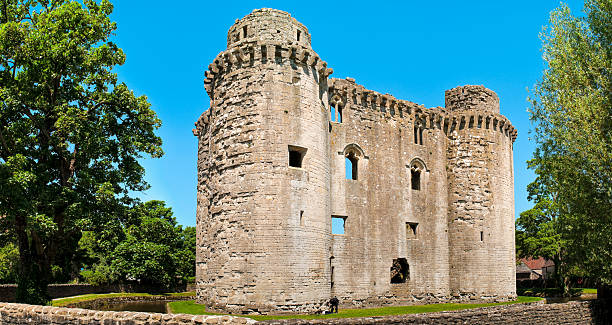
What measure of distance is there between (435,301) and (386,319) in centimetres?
1261

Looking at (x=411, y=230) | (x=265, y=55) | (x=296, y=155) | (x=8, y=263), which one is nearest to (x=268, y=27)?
(x=265, y=55)

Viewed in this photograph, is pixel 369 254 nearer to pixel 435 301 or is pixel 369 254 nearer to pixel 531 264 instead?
pixel 435 301

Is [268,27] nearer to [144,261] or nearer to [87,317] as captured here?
[87,317]

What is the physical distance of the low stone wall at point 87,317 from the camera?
13016 mm

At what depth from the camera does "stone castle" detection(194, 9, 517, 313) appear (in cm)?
2061

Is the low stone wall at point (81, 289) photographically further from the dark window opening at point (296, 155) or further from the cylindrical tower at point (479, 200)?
the cylindrical tower at point (479, 200)

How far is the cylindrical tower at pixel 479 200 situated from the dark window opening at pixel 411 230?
2.75 meters

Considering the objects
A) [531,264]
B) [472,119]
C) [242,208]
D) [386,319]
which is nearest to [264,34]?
[242,208]

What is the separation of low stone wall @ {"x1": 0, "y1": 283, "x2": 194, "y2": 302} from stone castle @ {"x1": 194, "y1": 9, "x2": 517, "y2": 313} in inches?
515

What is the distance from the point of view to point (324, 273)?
2150cm

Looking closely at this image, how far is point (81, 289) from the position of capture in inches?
1566

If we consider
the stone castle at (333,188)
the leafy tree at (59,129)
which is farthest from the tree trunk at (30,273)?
the stone castle at (333,188)

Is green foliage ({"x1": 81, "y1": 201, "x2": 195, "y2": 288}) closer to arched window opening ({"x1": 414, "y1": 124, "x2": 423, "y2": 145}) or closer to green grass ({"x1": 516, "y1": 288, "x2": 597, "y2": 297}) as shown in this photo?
arched window opening ({"x1": 414, "y1": 124, "x2": 423, "y2": 145})

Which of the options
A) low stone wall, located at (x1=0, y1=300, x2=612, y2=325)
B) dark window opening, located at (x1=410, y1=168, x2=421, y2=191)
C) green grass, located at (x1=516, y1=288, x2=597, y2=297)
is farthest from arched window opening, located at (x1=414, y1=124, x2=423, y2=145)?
green grass, located at (x1=516, y1=288, x2=597, y2=297)
